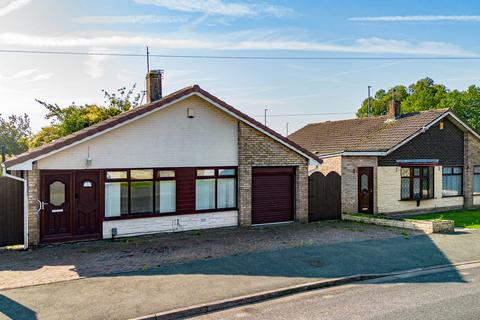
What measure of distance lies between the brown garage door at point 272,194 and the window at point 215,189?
88 cm

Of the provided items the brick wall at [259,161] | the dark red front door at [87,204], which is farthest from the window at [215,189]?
the dark red front door at [87,204]

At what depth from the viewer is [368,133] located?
22.2 metres

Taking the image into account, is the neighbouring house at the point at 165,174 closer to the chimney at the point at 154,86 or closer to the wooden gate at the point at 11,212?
the wooden gate at the point at 11,212

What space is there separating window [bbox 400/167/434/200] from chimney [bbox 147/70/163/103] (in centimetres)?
1213

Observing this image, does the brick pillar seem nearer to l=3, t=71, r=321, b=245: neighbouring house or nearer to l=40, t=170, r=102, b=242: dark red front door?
l=3, t=71, r=321, b=245: neighbouring house

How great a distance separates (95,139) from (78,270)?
4.59m

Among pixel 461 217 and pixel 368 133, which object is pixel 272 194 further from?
pixel 461 217

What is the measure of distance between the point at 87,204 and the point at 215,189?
4.53m

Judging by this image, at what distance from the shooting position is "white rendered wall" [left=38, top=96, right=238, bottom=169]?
42.2 feet

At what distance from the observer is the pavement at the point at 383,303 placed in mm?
7183

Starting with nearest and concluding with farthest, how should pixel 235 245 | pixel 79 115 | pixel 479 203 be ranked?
1. pixel 235 245
2. pixel 479 203
3. pixel 79 115

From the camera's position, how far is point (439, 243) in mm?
13023

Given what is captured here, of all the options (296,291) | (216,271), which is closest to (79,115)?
(216,271)

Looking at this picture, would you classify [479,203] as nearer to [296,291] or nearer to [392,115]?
[392,115]
